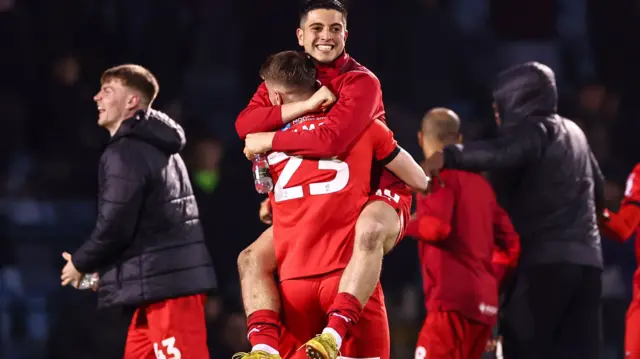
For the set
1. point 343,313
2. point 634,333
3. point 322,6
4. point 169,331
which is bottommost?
point 634,333

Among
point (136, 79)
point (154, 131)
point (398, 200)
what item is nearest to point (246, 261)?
point (398, 200)

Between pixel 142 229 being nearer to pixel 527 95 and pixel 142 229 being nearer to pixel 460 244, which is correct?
pixel 460 244

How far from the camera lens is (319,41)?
4.73m

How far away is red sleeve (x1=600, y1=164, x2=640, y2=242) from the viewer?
245 inches

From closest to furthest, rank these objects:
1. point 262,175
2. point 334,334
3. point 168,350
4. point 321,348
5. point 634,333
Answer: point 321,348, point 334,334, point 262,175, point 168,350, point 634,333

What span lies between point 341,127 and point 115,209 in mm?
1775

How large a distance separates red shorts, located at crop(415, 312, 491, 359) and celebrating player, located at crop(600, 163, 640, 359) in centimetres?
77

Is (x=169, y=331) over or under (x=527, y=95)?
under

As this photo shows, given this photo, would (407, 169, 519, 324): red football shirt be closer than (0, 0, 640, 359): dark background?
Yes

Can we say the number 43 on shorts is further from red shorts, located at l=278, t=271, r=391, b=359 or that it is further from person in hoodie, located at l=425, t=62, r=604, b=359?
person in hoodie, located at l=425, t=62, r=604, b=359

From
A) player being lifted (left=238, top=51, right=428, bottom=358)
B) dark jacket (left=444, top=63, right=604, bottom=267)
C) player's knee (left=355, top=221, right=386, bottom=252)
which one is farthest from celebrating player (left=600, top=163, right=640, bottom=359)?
player's knee (left=355, top=221, right=386, bottom=252)

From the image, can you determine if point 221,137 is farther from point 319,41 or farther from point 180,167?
point 319,41

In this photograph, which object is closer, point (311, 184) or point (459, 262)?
point (311, 184)

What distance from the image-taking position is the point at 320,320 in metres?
4.68
